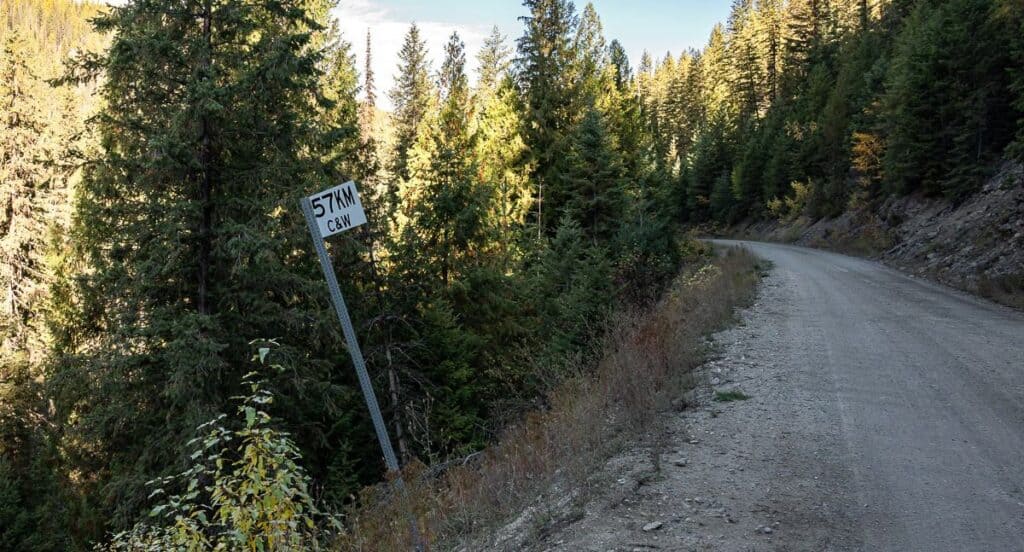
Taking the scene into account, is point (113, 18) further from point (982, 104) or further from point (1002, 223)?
point (982, 104)

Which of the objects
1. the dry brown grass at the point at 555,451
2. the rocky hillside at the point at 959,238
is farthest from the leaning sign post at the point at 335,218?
the rocky hillside at the point at 959,238

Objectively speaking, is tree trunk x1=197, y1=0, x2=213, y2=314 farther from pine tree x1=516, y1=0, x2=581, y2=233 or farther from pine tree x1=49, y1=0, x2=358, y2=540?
pine tree x1=516, y1=0, x2=581, y2=233

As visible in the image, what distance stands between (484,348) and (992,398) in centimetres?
Result: 1248

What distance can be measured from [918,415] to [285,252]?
1033 cm

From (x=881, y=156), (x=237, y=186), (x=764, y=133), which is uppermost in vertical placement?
(x=764, y=133)

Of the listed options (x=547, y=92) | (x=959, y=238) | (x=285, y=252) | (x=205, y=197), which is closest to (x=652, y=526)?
(x=285, y=252)

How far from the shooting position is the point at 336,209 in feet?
16.3

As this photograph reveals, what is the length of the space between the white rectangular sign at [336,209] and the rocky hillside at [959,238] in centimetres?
1468

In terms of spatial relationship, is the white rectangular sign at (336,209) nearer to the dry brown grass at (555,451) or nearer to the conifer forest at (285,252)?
the conifer forest at (285,252)

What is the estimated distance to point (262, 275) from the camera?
1049cm

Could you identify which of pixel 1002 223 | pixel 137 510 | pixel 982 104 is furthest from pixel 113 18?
pixel 982 104

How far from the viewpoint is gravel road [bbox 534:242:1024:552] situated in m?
4.00

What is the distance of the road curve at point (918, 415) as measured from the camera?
13.5 ft

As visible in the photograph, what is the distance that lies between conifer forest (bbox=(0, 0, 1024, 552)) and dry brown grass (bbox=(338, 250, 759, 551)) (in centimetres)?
44
